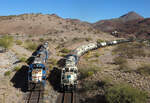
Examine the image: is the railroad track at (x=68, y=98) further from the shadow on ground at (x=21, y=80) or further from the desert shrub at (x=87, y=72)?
the shadow on ground at (x=21, y=80)

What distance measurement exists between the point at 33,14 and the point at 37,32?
32429mm

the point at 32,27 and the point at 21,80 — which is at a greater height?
the point at 32,27

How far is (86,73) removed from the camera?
21172 millimetres

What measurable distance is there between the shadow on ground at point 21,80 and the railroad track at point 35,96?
1296mm

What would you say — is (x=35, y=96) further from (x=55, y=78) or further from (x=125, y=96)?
(x=125, y=96)

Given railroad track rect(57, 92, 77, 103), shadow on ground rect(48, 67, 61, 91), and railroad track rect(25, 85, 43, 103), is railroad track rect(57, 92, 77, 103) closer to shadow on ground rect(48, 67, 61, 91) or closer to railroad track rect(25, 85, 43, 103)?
shadow on ground rect(48, 67, 61, 91)

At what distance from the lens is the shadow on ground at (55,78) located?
19.5 metres

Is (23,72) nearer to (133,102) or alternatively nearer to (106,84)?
(106,84)

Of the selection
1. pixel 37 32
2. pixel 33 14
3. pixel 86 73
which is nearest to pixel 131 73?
pixel 86 73

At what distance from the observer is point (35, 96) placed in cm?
1658

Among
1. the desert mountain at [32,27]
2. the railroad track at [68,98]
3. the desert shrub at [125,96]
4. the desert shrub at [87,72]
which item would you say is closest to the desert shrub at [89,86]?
the desert shrub at [87,72]

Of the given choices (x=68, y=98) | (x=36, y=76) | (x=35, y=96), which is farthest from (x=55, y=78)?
(x=68, y=98)

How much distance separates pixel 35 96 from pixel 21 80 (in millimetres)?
4592

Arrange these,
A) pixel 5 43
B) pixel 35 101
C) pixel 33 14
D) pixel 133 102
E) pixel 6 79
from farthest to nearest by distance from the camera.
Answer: pixel 33 14 < pixel 5 43 < pixel 6 79 < pixel 35 101 < pixel 133 102
